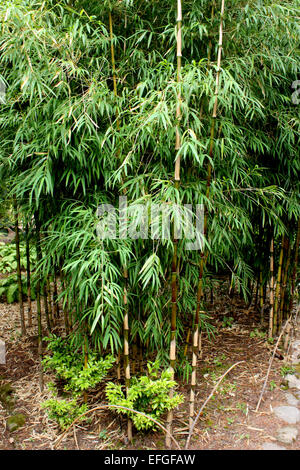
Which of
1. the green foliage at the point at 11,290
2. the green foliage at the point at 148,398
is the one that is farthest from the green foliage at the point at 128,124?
the green foliage at the point at 11,290

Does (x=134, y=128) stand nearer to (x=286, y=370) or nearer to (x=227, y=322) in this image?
(x=286, y=370)

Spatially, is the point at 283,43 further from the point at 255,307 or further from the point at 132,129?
the point at 255,307

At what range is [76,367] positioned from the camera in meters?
2.19

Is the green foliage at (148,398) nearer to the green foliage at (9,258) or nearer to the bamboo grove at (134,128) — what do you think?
the bamboo grove at (134,128)

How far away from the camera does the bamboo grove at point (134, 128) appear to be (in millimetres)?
1880

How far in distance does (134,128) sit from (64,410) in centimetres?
163

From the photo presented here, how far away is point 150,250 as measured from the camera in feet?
6.82

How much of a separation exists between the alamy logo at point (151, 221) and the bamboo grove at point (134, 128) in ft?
0.12

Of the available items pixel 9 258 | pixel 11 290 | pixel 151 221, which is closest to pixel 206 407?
pixel 151 221

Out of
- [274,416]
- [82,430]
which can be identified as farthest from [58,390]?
[274,416]

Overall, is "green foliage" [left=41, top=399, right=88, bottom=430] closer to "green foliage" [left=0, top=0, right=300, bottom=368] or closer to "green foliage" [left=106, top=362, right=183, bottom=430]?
"green foliage" [left=106, top=362, right=183, bottom=430]
